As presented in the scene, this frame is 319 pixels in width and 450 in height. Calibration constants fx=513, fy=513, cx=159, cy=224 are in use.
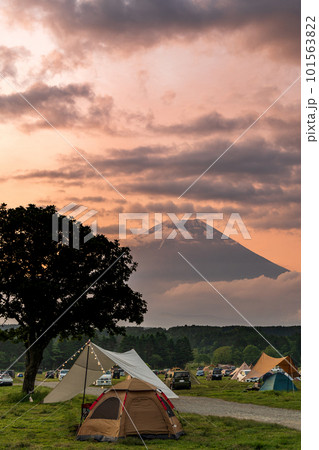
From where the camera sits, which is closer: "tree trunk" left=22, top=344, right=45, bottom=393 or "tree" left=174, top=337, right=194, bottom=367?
"tree trunk" left=22, top=344, right=45, bottom=393

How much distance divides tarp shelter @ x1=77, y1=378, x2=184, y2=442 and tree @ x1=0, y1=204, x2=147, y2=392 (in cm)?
1354

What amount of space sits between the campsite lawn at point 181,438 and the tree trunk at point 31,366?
8.74 meters

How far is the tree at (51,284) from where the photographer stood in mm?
30266

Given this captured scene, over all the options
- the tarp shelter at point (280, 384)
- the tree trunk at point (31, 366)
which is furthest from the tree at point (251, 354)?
the tree trunk at point (31, 366)

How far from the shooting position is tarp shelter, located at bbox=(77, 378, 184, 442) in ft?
51.2

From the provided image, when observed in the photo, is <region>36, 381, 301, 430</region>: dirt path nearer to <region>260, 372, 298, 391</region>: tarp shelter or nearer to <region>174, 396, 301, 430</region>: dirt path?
<region>174, 396, 301, 430</region>: dirt path

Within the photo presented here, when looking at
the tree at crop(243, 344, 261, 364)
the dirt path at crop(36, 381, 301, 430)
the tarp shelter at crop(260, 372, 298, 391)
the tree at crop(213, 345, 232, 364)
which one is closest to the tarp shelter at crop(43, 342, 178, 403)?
the dirt path at crop(36, 381, 301, 430)

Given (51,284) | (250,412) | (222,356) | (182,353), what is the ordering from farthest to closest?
(222,356) < (182,353) < (51,284) < (250,412)

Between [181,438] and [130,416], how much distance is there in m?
1.72

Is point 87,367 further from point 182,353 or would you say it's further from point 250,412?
point 182,353

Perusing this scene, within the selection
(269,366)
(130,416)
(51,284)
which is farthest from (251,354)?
(130,416)

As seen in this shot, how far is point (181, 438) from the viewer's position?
15922 millimetres
